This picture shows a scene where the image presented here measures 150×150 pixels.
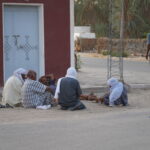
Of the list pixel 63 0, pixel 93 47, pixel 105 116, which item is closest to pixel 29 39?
pixel 63 0

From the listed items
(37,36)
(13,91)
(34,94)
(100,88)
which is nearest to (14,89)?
(13,91)

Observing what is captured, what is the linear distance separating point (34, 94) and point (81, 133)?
3735 mm

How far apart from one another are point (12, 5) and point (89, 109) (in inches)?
194

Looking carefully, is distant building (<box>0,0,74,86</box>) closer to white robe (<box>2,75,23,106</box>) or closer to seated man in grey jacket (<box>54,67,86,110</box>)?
white robe (<box>2,75,23,106</box>)

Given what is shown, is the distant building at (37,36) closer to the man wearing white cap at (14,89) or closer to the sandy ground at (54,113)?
the man wearing white cap at (14,89)

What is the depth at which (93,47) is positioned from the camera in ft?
163

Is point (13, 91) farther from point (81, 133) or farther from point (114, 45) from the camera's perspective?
point (114, 45)

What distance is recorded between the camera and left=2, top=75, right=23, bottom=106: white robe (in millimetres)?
13930

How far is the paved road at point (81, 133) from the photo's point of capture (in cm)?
905

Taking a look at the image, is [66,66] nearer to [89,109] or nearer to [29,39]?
[29,39]

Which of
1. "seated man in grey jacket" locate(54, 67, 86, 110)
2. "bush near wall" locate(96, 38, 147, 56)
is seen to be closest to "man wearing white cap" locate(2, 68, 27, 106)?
"seated man in grey jacket" locate(54, 67, 86, 110)

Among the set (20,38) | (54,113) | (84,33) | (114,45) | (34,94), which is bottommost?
(54,113)

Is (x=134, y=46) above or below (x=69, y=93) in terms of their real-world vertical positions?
below

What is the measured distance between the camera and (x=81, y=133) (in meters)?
10.2
